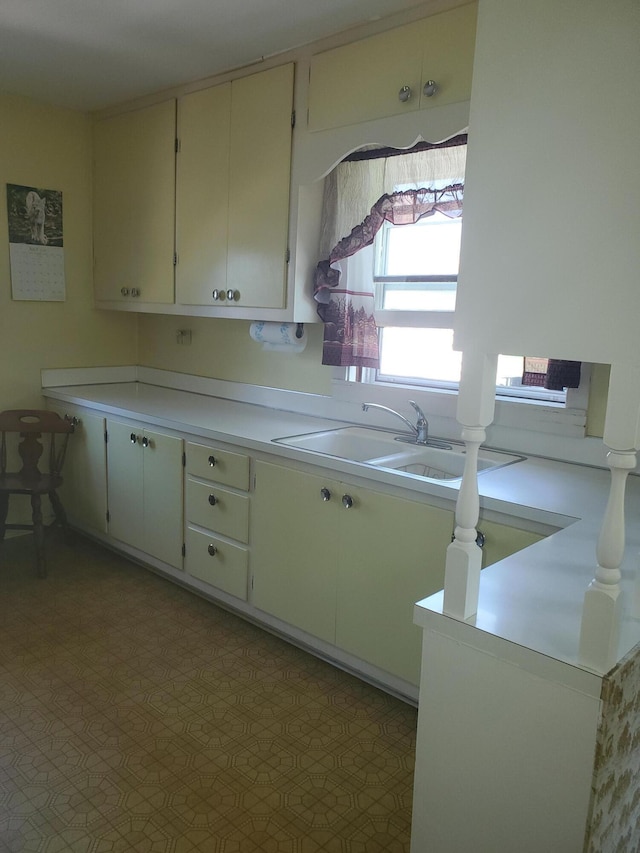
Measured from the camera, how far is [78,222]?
12.6 feet

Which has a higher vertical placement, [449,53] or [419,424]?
[449,53]

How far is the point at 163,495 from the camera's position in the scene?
123 inches

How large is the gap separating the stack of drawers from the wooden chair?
0.84m

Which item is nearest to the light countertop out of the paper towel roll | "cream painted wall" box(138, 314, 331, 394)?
"cream painted wall" box(138, 314, 331, 394)

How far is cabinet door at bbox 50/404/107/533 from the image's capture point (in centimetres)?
348

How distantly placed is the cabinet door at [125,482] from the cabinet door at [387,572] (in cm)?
131

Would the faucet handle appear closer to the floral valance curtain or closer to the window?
the window

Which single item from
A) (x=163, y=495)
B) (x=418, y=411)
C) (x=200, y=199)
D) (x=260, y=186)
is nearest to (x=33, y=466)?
(x=163, y=495)

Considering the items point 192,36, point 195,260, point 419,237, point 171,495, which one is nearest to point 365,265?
point 419,237

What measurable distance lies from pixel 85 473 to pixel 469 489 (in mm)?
2801

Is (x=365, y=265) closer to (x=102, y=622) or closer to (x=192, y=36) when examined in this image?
(x=192, y=36)

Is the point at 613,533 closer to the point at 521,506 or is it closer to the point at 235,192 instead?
the point at 521,506

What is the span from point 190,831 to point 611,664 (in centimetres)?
125

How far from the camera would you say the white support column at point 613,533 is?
1.06 metres
